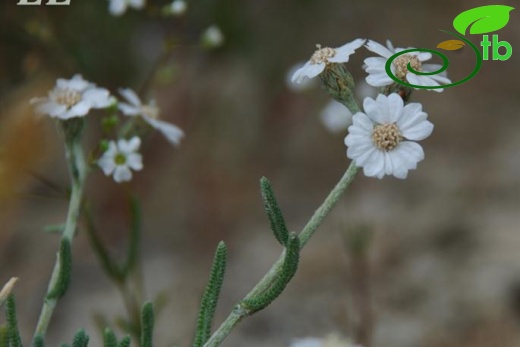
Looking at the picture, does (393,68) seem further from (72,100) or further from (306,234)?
(72,100)

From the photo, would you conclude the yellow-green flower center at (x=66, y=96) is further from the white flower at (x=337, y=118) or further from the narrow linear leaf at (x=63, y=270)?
the white flower at (x=337, y=118)

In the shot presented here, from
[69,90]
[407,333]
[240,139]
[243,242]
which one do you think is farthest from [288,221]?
[69,90]

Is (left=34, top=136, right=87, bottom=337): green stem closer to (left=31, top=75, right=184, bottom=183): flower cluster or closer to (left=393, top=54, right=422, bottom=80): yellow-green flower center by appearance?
(left=31, top=75, right=184, bottom=183): flower cluster

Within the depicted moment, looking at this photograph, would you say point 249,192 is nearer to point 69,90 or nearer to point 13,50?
point 13,50

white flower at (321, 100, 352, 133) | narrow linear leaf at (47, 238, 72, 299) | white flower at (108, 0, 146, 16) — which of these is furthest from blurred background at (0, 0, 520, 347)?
narrow linear leaf at (47, 238, 72, 299)

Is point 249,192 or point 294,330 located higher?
point 249,192

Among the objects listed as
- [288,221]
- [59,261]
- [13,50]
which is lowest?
[59,261]

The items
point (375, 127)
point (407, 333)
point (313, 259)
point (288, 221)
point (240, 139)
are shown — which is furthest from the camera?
point (240, 139)
